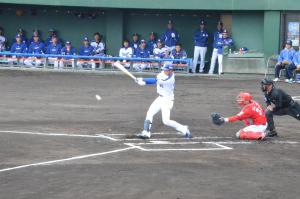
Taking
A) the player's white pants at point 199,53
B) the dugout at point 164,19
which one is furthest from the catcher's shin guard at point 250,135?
the player's white pants at point 199,53

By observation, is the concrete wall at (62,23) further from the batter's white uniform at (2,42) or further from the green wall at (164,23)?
the green wall at (164,23)

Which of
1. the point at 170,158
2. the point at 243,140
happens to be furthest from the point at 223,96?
the point at 170,158

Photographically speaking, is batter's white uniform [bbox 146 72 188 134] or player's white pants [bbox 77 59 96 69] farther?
player's white pants [bbox 77 59 96 69]

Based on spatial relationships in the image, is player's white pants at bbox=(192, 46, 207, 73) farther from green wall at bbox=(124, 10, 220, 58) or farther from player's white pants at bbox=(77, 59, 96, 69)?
player's white pants at bbox=(77, 59, 96, 69)

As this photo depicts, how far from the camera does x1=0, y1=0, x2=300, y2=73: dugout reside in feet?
100

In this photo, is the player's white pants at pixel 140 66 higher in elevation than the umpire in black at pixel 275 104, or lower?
higher

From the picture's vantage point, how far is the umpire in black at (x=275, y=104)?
16844 millimetres

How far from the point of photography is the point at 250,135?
16.8 metres

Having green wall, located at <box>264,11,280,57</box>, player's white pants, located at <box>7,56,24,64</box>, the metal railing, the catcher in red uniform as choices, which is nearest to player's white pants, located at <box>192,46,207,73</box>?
the metal railing

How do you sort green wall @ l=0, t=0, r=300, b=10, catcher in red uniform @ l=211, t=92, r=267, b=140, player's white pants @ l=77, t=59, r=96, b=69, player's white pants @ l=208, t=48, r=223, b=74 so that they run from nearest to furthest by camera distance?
catcher in red uniform @ l=211, t=92, r=267, b=140 → green wall @ l=0, t=0, r=300, b=10 → player's white pants @ l=208, t=48, r=223, b=74 → player's white pants @ l=77, t=59, r=96, b=69

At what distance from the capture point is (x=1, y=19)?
118 feet

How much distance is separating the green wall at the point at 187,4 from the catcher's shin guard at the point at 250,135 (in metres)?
14.2

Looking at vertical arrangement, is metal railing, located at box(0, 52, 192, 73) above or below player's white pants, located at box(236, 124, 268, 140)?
above

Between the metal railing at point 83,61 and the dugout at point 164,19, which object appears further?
the metal railing at point 83,61
